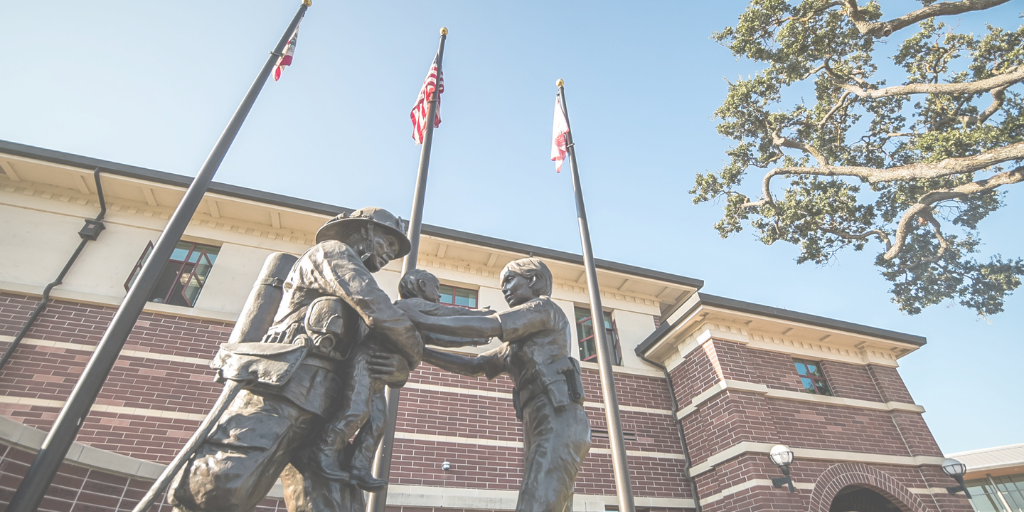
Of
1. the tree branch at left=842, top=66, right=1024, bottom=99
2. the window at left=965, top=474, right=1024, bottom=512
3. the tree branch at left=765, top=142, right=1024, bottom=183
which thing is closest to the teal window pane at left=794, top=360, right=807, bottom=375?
the tree branch at left=765, top=142, right=1024, bottom=183

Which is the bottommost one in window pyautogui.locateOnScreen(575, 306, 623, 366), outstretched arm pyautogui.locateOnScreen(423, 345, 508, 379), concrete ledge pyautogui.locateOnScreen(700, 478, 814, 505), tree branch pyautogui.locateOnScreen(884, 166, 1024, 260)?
outstretched arm pyautogui.locateOnScreen(423, 345, 508, 379)

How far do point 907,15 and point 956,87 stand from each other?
1.58 m

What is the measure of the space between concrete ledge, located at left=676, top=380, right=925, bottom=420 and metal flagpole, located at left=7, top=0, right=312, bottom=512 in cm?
940

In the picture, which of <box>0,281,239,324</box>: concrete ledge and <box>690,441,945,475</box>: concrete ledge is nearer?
<box>0,281,239,324</box>: concrete ledge

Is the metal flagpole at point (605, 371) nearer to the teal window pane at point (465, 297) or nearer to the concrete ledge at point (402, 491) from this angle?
the concrete ledge at point (402, 491)

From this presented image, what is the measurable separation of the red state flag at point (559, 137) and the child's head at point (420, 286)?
6783 millimetres

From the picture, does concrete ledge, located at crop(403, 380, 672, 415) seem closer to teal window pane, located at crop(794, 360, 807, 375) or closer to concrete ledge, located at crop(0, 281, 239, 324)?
teal window pane, located at crop(794, 360, 807, 375)

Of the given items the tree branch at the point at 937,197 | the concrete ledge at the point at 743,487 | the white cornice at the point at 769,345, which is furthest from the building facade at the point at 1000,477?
the concrete ledge at the point at 743,487

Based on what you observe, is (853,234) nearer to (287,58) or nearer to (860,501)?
(860,501)

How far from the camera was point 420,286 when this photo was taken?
2982 mm

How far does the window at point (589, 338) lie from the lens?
1228 centimetres

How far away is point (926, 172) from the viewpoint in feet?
30.3

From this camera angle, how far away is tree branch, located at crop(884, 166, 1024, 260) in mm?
A: 9562

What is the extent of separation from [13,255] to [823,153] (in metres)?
16.7
